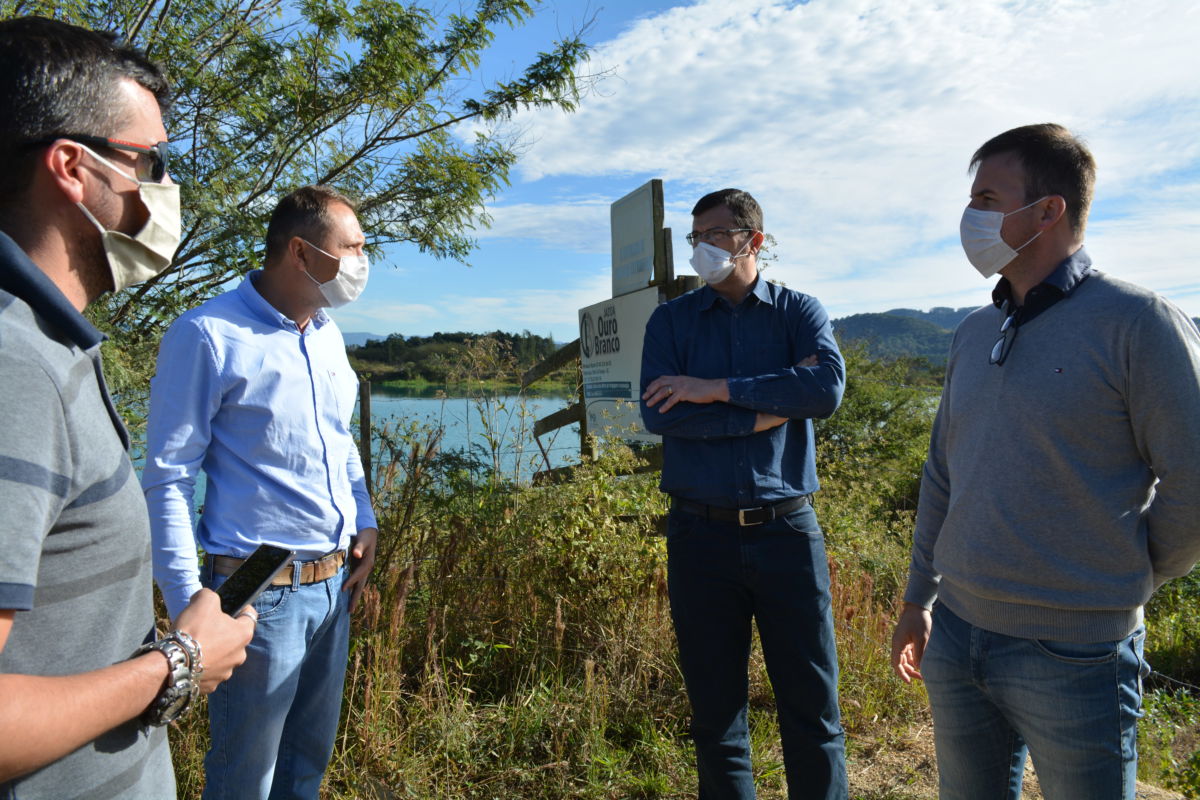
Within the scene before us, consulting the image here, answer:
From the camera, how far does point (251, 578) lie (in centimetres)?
164

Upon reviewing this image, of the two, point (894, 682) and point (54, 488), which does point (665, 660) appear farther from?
point (54, 488)

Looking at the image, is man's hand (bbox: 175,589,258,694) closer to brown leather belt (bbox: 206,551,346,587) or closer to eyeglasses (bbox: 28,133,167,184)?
brown leather belt (bbox: 206,551,346,587)

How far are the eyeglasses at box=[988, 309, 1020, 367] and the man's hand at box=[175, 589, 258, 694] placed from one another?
6.36ft

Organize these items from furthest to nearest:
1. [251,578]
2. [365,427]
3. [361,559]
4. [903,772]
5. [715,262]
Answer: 1. [365,427]
2. [903,772]
3. [715,262]
4. [361,559]
5. [251,578]

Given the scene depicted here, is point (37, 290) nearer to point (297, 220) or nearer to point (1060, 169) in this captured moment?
point (297, 220)

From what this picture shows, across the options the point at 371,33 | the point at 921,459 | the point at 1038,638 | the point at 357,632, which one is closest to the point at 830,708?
the point at 1038,638

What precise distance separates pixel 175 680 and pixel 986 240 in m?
2.19

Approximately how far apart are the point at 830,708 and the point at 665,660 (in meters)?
1.25

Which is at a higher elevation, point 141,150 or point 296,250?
point 296,250

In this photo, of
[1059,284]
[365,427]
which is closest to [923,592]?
[1059,284]

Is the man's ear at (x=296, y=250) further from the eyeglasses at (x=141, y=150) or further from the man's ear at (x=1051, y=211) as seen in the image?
the man's ear at (x=1051, y=211)

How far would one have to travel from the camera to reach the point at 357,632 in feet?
11.5

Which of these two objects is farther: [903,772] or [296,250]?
[903,772]

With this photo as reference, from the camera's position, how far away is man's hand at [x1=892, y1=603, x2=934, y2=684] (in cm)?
239
